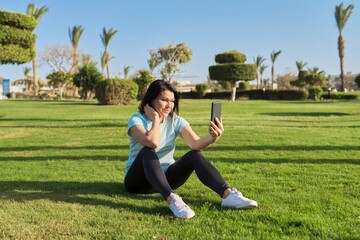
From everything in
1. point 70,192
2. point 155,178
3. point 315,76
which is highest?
point 315,76

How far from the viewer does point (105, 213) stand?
10.6ft

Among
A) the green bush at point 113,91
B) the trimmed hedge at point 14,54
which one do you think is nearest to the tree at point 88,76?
the green bush at point 113,91

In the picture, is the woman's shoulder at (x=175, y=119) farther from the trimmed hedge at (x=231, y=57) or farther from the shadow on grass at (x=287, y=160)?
the trimmed hedge at (x=231, y=57)

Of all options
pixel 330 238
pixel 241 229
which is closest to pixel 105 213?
pixel 241 229

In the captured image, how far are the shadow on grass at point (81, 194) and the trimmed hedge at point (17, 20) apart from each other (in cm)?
1296

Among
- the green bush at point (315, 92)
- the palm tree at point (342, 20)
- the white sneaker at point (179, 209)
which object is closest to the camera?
the white sneaker at point (179, 209)

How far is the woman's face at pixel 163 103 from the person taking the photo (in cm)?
349

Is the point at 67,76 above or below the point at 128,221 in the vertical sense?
above

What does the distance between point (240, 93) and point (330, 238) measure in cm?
4320

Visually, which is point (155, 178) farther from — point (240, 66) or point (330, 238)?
point (240, 66)

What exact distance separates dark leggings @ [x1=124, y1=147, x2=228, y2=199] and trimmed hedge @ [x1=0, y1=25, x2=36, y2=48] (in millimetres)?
14119

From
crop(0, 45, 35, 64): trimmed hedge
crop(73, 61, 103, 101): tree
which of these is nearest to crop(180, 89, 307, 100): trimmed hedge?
crop(73, 61, 103, 101): tree

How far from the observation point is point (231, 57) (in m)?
37.7

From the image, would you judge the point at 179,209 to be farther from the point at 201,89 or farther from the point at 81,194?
the point at 201,89
